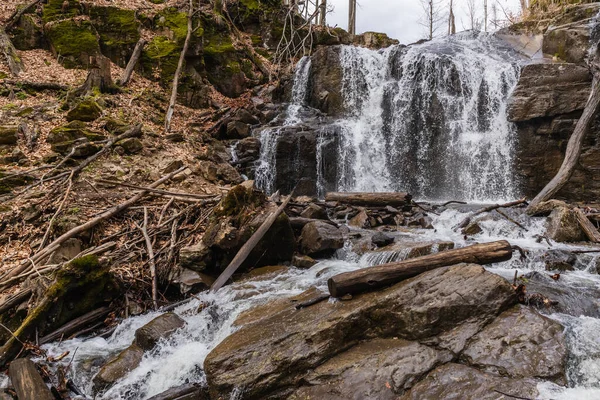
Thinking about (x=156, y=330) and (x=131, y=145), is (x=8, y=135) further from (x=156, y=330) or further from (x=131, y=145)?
(x=156, y=330)

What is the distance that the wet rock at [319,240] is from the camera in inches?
266

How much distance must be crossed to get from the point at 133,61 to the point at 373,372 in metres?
14.8

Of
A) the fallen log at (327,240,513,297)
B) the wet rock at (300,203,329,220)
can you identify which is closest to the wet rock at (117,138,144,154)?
the wet rock at (300,203,329,220)

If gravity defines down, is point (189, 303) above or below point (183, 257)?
below

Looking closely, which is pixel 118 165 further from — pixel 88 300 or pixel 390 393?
pixel 390 393

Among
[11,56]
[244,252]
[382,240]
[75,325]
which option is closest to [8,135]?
[11,56]

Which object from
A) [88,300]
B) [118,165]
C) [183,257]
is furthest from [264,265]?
[118,165]

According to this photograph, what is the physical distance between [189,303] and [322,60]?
1474cm

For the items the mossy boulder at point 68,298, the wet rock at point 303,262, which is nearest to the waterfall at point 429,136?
the wet rock at point 303,262

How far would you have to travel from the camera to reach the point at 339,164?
44.8 feet

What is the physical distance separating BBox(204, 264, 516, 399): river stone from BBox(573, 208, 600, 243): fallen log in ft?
14.7

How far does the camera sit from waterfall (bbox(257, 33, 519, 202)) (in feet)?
43.5

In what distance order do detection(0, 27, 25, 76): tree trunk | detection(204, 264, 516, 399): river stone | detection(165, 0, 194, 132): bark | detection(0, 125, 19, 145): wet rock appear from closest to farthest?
detection(204, 264, 516, 399): river stone
detection(0, 125, 19, 145): wet rock
detection(0, 27, 25, 76): tree trunk
detection(165, 0, 194, 132): bark

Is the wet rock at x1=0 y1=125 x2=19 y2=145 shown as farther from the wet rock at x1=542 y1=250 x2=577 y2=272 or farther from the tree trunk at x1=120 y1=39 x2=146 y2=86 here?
the wet rock at x1=542 y1=250 x2=577 y2=272
